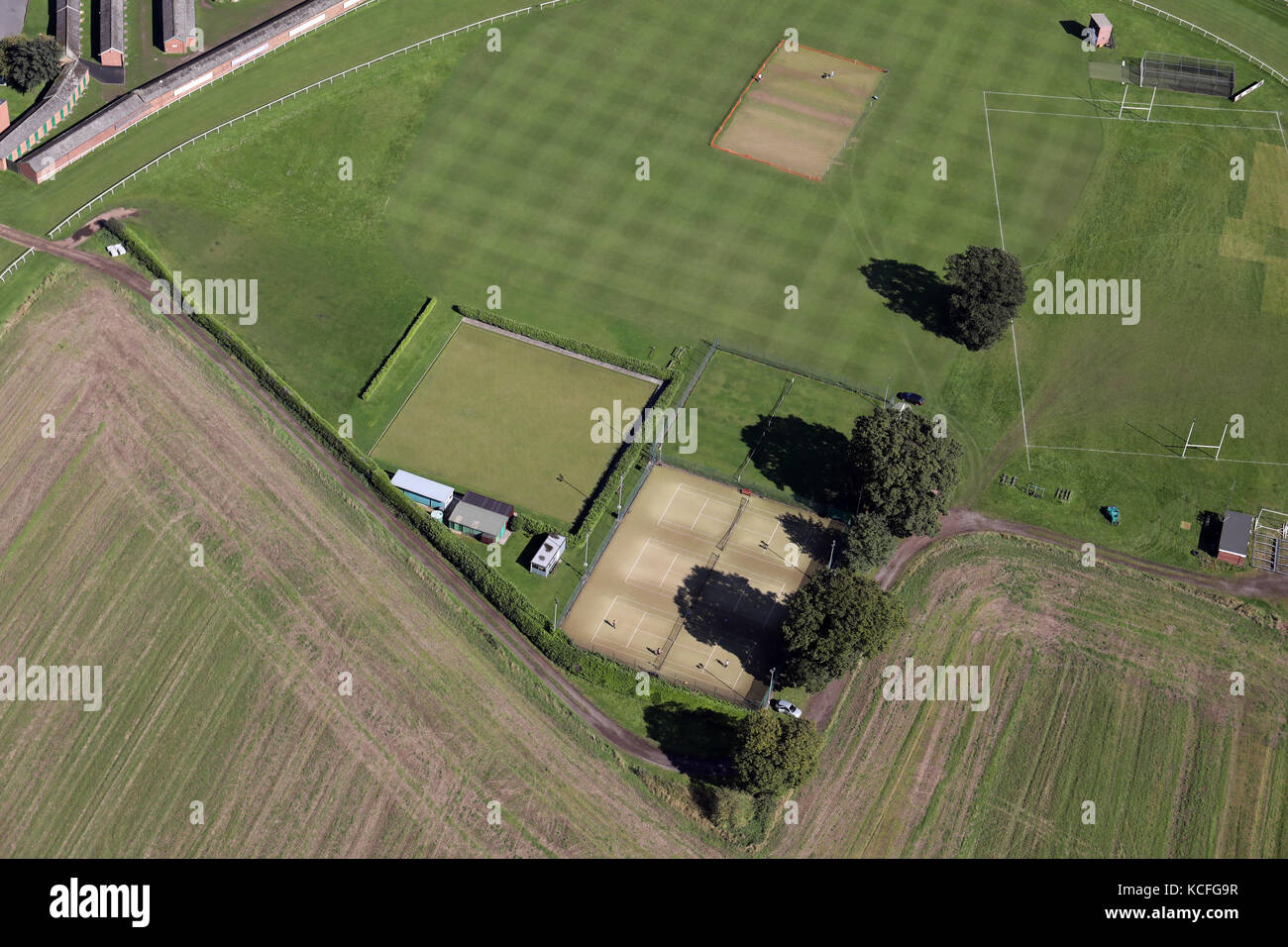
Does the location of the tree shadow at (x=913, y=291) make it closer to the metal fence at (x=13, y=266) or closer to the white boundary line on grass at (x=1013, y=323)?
the white boundary line on grass at (x=1013, y=323)

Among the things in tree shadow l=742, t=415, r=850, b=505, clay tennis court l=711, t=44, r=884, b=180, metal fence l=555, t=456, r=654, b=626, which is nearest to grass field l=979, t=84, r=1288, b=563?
tree shadow l=742, t=415, r=850, b=505

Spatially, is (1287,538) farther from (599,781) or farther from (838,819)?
(599,781)

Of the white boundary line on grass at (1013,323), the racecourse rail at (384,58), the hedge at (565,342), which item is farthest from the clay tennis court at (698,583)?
the racecourse rail at (384,58)

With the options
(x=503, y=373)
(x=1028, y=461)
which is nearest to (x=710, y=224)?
(x=503, y=373)

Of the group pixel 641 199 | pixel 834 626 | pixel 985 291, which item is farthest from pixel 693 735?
pixel 641 199

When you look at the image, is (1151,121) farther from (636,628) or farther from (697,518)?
(636,628)

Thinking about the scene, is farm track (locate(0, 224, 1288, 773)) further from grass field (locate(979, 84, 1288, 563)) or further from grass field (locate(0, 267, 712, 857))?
grass field (locate(979, 84, 1288, 563))
